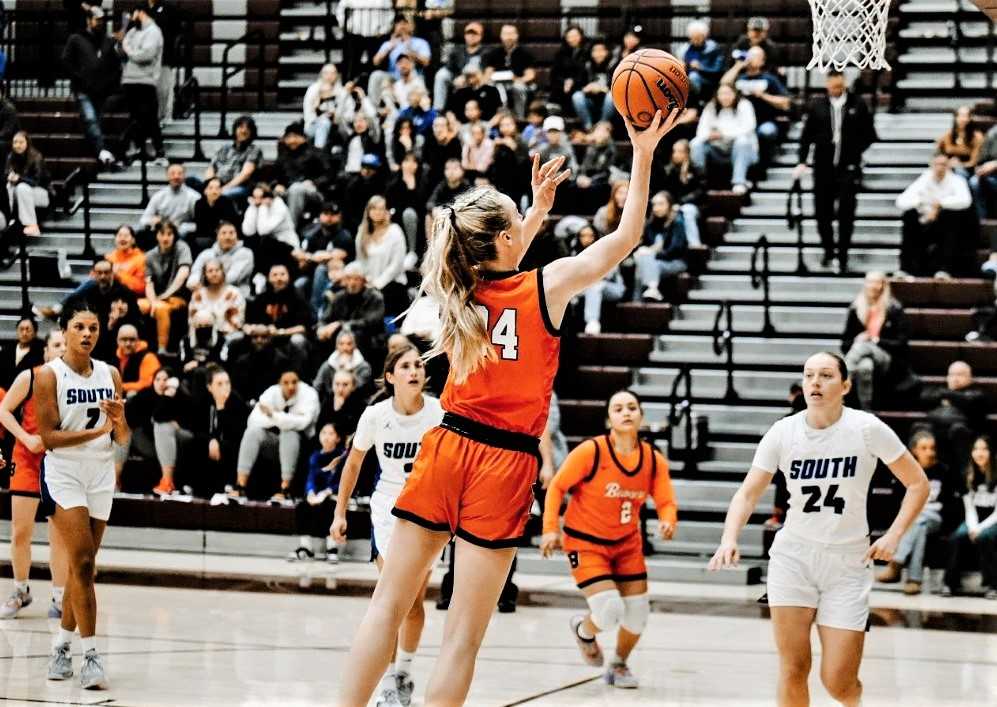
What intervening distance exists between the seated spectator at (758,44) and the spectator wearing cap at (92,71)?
7.88 metres

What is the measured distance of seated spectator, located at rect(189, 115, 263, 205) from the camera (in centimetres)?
1816

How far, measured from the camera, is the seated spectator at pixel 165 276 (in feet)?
53.0

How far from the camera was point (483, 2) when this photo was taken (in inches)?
832

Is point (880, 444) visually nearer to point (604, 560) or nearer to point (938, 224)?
point (604, 560)

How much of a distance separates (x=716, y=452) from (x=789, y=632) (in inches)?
330

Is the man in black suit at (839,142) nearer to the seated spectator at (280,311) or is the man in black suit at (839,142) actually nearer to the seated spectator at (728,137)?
the seated spectator at (728,137)

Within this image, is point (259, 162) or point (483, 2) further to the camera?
point (483, 2)

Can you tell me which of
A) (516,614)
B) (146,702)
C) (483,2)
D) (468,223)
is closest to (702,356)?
(516,614)

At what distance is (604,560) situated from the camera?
352 inches

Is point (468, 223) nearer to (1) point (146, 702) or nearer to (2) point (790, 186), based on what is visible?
(1) point (146, 702)

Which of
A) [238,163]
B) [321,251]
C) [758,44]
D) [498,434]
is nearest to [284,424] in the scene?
[321,251]

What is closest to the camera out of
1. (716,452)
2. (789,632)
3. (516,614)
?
(789,632)

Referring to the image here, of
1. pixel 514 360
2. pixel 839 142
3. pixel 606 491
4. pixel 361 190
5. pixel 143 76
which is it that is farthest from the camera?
pixel 143 76

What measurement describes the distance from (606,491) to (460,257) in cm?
412
